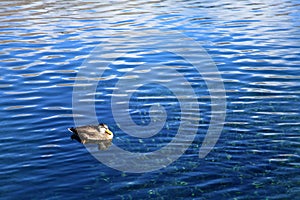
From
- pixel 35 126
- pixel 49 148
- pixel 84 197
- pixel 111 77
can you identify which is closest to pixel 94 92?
pixel 111 77

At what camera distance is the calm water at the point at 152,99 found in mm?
16969

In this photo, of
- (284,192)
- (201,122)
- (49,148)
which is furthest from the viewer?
(201,122)

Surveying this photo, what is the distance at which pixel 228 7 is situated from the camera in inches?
1645

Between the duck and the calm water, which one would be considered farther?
the duck

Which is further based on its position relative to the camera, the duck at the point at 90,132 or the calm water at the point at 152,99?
the duck at the point at 90,132

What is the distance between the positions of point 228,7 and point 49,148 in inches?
971

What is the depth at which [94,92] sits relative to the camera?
990 inches

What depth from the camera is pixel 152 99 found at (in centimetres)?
2391

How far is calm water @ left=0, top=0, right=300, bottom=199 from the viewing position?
55.7 ft

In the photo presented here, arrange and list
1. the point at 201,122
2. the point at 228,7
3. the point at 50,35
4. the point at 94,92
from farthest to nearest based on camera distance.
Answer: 1. the point at 228,7
2. the point at 50,35
3. the point at 94,92
4. the point at 201,122

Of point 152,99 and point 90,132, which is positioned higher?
point 90,132

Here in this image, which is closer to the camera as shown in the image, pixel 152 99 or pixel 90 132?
pixel 90 132

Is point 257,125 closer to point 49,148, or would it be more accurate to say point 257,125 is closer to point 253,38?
point 49,148

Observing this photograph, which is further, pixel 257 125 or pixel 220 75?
pixel 220 75
